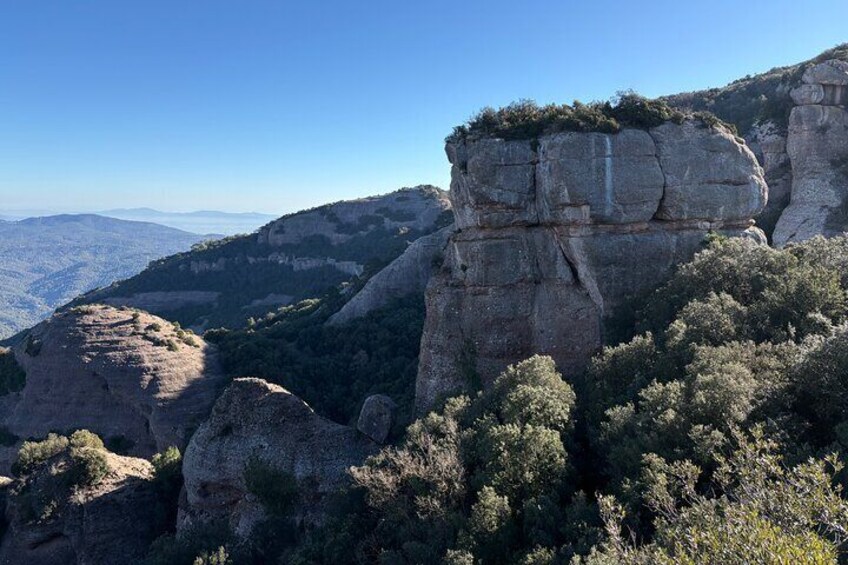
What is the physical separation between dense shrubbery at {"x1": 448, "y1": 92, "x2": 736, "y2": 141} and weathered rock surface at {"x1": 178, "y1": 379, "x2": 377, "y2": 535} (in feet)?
50.5

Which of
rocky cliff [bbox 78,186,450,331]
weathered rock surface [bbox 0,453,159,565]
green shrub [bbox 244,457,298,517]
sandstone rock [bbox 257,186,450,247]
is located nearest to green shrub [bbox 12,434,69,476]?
weathered rock surface [bbox 0,453,159,565]

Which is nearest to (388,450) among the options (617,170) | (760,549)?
(760,549)

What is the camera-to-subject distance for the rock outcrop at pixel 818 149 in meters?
37.7

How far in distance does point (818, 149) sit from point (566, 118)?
28.0m

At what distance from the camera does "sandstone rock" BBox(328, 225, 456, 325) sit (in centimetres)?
5600

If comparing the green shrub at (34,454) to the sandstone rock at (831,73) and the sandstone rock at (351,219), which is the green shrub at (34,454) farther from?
the sandstone rock at (351,219)

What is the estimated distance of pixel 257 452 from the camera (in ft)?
73.6

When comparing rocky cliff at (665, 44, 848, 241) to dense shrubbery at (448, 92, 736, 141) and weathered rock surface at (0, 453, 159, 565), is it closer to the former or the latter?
dense shrubbery at (448, 92, 736, 141)

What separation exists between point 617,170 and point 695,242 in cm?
536

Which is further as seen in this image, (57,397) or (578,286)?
(57,397)

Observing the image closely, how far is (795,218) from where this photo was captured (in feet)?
125

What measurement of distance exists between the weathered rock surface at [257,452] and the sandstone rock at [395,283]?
31546 millimetres

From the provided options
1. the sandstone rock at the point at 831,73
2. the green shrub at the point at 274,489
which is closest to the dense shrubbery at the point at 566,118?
the green shrub at the point at 274,489

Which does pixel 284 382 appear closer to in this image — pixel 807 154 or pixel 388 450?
pixel 388 450
